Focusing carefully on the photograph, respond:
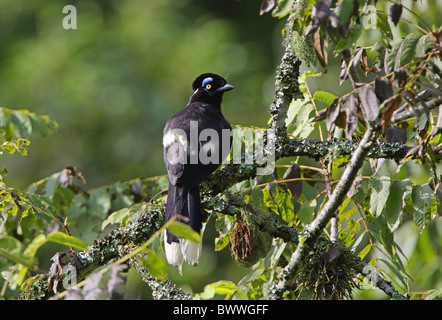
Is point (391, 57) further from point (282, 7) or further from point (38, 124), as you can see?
point (38, 124)

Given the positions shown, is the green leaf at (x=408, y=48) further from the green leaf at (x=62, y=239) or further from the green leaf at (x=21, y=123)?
the green leaf at (x=21, y=123)

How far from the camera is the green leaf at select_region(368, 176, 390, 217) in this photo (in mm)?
3305

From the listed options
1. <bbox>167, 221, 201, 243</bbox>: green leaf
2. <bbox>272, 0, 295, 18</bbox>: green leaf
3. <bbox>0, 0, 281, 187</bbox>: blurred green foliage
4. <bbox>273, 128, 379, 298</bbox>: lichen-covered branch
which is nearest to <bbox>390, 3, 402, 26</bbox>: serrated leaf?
<bbox>272, 0, 295, 18</bbox>: green leaf

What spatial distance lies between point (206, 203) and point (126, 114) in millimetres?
6637

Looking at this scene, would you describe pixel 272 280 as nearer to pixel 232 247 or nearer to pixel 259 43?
pixel 232 247

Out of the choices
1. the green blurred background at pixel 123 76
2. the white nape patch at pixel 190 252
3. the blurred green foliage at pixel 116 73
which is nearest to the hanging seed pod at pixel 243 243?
the white nape patch at pixel 190 252

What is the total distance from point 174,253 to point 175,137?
0.84 m

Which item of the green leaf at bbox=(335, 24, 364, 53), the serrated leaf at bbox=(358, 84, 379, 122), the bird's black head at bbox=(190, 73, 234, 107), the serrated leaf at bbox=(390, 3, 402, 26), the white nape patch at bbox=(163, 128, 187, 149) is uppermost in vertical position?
the serrated leaf at bbox=(390, 3, 402, 26)

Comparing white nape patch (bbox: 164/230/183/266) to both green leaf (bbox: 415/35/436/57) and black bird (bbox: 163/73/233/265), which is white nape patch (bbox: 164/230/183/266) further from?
green leaf (bbox: 415/35/436/57)

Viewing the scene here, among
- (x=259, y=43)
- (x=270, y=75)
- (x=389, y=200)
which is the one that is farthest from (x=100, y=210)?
(x=259, y=43)

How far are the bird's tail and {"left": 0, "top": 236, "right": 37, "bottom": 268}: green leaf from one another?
4.56ft

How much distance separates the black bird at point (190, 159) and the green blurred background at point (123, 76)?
415 cm
